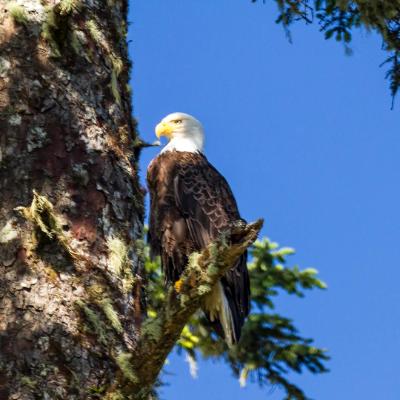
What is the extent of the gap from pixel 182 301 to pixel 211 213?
2729mm

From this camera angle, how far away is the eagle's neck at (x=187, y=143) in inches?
250

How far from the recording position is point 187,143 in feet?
21.3

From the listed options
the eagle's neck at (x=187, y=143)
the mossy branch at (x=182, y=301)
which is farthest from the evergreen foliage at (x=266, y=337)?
the mossy branch at (x=182, y=301)

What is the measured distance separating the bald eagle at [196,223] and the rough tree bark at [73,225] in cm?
146

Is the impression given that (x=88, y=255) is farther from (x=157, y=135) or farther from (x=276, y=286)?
(x=276, y=286)

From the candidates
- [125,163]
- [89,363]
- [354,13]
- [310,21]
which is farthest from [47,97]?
[354,13]

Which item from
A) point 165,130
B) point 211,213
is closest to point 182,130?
point 165,130

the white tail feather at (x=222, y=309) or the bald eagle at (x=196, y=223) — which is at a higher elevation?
the bald eagle at (x=196, y=223)

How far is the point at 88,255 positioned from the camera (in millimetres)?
3488

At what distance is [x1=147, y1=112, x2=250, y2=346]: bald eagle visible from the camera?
5453 millimetres

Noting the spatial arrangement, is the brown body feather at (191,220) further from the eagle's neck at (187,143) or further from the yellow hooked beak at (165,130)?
the yellow hooked beak at (165,130)

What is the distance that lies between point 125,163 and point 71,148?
0.31 m

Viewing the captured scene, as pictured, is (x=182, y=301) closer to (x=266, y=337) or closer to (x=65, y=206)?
(x=65, y=206)

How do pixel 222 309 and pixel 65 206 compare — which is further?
pixel 222 309
